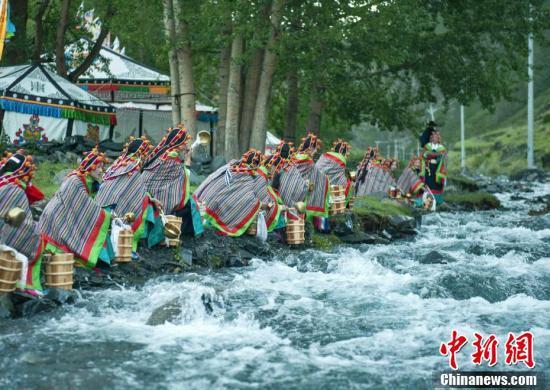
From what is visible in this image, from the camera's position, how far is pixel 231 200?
14.9 meters

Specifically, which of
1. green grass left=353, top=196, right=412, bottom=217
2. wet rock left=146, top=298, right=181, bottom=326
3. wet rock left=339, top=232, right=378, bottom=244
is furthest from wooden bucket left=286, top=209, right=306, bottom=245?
wet rock left=146, top=298, right=181, bottom=326

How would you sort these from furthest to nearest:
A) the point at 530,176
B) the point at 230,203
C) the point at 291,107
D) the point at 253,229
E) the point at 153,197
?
the point at 530,176
the point at 291,107
the point at 253,229
the point at 230,203
the point at 153,197

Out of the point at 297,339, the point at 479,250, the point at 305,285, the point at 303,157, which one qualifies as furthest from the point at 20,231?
the point at 479,250

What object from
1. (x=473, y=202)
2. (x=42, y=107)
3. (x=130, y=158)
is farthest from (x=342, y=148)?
(x=42, y=107)

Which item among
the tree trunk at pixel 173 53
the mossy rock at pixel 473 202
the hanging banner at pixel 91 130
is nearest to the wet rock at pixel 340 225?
the tree trunk at pixel 173 53

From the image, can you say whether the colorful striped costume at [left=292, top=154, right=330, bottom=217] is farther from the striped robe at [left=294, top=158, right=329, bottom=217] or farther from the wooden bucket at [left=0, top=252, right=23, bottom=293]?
the wooden bucket at [left=0, top=252, right=23, bottom=293]

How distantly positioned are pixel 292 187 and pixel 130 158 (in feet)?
13.7

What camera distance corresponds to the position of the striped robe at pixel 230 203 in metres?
14.8

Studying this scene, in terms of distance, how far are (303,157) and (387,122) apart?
12.2 metres

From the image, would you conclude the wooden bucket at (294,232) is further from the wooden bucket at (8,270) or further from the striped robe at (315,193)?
the wooden bucket at (8,270)

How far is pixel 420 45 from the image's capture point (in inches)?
1073

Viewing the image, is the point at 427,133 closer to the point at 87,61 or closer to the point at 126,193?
the point at 87,61

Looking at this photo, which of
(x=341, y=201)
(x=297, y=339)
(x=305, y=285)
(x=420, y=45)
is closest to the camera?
(x=297, y=339)

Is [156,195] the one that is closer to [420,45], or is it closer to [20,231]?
[20,231]
